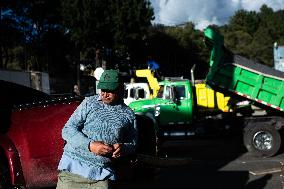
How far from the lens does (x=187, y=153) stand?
13.1m

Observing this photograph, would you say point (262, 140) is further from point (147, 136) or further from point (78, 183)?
point (78, 183)

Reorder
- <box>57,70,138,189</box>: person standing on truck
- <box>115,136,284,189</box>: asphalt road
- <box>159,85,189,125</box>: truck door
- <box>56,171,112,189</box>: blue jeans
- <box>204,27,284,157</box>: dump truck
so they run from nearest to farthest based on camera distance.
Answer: <box>57,70,138,189</box>: person standing on truck
<box>56,171,112,189</box>: blue jeans
<box>115,136,284,189</box>: asphalt road
<box>204,27,284,157</box>: dump truck
<box>159,85,189,125</box>: truck door

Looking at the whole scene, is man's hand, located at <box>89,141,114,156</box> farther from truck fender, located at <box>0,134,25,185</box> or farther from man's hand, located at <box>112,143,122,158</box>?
truck fender, located at <box>0,134,25,185</box>

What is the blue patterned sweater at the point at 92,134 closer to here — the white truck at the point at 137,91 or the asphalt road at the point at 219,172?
the asphalt road at the point at 219,172

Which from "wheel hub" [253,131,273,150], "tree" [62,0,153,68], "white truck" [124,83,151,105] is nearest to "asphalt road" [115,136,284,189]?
"wheel hub" [253,131,273,150]

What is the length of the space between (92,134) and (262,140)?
29.6 ft

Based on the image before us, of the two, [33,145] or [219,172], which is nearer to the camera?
[33,145]

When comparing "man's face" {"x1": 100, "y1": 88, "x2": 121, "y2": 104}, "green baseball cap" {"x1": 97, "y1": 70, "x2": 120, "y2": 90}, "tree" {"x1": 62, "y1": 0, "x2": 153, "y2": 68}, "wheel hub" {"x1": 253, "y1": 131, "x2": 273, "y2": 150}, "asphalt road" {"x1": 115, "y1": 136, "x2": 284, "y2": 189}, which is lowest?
"asphalt road" {"x1": 115, "y1": 136, "x2": 284, "y2": 189}

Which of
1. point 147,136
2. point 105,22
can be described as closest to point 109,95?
point 147,136

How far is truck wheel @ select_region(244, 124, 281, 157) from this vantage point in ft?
38.9

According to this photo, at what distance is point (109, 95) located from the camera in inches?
144

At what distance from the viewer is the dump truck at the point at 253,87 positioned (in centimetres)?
1203

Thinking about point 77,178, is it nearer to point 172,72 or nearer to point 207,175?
point 207,175

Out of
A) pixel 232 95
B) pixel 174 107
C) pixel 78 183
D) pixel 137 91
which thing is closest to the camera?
pixel 78 183
